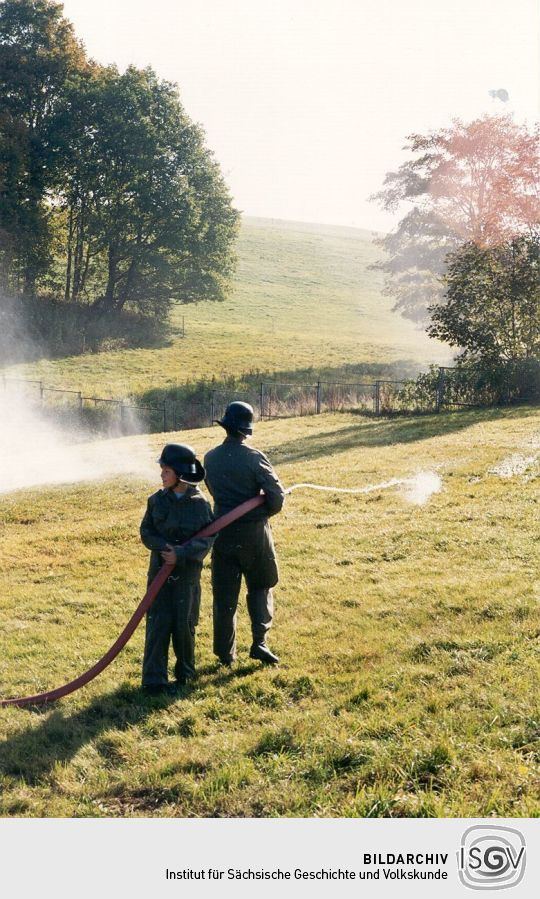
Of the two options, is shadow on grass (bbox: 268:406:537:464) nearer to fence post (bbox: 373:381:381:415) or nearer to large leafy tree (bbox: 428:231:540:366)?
fence post (bbox: 373:381:381:415)

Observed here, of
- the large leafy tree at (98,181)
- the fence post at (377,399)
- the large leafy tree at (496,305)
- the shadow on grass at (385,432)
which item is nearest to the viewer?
the shadow on grass at (385,432)

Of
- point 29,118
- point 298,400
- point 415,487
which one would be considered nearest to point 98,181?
point 29,118

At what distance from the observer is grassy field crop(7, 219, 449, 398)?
1797 inches

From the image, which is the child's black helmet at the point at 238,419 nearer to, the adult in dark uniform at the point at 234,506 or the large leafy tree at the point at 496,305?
the adult in dark uniform at the point at 234,506

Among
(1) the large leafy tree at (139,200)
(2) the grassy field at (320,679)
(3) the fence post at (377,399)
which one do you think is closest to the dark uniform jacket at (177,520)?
(2) the grassy field at (320,679)

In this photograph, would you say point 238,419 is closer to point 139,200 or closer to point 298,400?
point 298,400

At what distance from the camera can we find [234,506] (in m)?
7.51

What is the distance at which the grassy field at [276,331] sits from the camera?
150 ft

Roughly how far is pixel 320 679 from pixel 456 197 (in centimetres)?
4506

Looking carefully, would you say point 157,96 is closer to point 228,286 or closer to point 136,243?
point 136,243
